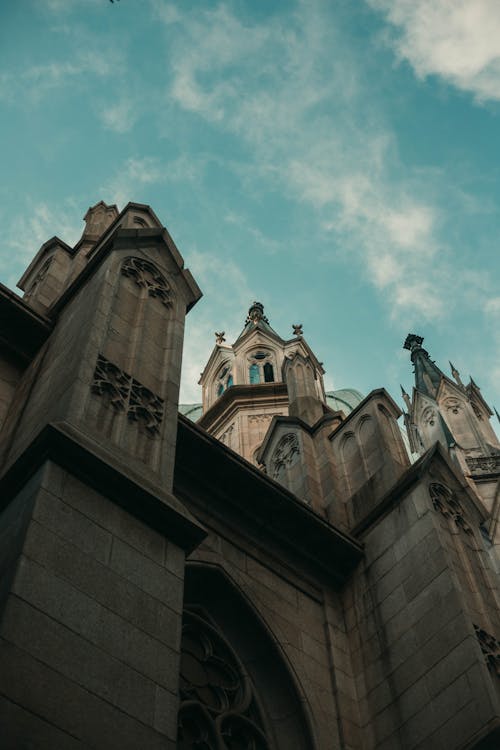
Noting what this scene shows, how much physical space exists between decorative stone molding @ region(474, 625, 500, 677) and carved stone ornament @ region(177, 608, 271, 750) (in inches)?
104

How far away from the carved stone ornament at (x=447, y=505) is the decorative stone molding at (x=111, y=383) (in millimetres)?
4950

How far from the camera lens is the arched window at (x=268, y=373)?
112 ft

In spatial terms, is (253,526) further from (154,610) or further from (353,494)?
(154,610)

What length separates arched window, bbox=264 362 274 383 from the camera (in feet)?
112

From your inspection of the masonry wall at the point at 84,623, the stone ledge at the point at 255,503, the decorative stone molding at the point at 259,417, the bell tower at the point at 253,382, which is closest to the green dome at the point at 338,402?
the bell tower at the point at 253,382

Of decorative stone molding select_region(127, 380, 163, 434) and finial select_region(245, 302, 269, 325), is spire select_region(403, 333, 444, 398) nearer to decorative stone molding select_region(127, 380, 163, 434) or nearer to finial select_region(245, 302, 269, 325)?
finial select_region(245, 302, 269, 325)

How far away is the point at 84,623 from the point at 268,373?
28631mm

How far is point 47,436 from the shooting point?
23.6ft

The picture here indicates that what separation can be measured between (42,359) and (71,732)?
6.49 meters

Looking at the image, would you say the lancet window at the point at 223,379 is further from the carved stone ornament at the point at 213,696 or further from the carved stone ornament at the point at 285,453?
the carved stone ornament at the point at 213,696

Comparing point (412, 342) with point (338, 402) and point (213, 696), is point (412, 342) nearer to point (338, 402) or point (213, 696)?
point (338, 402)

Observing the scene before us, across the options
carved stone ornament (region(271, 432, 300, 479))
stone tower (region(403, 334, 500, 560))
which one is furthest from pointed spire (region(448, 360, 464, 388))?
carved stone ornament (region(271, 432, 300, 479))

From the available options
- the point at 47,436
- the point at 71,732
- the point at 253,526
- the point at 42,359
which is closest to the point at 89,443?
the point at 47,436

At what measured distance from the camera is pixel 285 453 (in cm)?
1578
